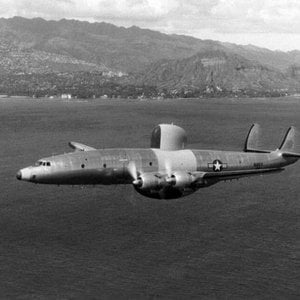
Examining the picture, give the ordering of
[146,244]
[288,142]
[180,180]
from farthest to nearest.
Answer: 1. [146,244]
2. [288,142]
3. [180,180]

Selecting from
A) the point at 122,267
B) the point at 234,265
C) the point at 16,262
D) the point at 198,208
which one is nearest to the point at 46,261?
the point at 16,262

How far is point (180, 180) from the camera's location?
5891 centimetres

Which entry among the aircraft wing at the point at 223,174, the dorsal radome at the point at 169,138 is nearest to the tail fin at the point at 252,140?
the aircraft wing at the point at 223,174

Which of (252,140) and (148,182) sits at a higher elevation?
(252,140)

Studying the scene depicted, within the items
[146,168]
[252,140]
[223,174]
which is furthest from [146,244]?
[146,168]

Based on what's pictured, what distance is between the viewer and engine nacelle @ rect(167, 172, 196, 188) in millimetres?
58906

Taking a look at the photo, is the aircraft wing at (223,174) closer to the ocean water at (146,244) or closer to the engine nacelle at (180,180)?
the engine nacelle at (180,180)

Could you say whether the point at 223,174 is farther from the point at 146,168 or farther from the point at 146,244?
the point at 146,244

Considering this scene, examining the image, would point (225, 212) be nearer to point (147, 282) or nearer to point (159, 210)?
point (159, 210)

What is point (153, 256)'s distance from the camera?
286 feet

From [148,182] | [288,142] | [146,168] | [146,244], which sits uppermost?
[288,142]

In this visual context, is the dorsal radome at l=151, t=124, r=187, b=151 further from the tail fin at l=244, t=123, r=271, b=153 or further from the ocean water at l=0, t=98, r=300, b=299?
the tail fin at l=244, t=123, r=271, b=153

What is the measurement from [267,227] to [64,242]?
1575 inches

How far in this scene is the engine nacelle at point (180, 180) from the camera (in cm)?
5891
